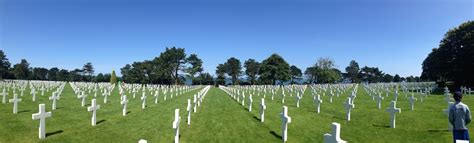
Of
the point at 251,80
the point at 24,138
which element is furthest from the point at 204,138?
the point at 251,80

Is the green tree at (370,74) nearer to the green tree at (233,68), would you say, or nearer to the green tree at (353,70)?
the green tree at (353,70)

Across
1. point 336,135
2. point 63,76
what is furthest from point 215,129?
point 63,76

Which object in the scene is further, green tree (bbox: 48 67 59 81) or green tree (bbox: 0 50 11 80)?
green tree (bbox: 48 67 59 81)

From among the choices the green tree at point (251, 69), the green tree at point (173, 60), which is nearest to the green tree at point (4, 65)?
the green tree at point (173, 60)

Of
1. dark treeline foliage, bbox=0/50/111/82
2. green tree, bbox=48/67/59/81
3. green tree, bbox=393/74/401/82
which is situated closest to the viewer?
dark treeline foliage, bbox=0/50/111/82

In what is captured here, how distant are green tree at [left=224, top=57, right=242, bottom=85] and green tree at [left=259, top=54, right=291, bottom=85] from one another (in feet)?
81.8

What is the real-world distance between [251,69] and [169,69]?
1398 inches

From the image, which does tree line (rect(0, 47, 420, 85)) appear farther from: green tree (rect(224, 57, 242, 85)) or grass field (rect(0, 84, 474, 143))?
grass field (rect(0, 84, 474, 143))

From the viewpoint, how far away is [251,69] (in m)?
120

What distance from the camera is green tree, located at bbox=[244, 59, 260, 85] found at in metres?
120

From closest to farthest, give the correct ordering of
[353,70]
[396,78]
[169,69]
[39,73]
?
[169,69]
[39,73]
[396,78]
[353,70]

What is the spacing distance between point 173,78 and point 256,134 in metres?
85.0

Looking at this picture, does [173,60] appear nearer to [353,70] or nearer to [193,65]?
[193,65]

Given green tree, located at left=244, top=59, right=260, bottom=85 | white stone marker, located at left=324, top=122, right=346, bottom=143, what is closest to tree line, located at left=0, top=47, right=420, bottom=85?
green tree, located at left=244, top=59, right=260, bottom=85
